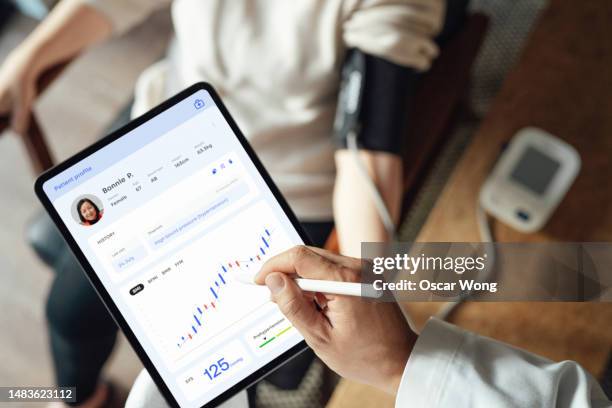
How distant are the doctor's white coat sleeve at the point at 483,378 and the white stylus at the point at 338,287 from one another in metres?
0.08

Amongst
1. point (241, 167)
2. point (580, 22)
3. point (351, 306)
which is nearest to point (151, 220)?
point (241, 167)

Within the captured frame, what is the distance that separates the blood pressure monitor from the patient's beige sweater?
191mm

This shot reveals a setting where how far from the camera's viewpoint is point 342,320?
1.75 feet

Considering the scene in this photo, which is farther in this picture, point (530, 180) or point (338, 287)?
point (530, 180)

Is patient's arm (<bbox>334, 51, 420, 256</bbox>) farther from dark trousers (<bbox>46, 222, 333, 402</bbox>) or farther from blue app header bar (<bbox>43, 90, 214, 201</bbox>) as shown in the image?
blue app header bar (<bbox>43, 90, 214, 201</bbox>)

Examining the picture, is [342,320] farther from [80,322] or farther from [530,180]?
[80,322]

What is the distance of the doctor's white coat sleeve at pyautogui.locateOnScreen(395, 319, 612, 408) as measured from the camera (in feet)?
1.75

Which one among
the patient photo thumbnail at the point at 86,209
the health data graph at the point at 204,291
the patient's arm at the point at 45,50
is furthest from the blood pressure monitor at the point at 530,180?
the patient's arm at the point at 45,50

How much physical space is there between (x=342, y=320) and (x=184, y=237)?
7.4 inches

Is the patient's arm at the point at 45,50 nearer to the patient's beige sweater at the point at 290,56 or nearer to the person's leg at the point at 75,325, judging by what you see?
the patient's beige sweater at the point at 290,56

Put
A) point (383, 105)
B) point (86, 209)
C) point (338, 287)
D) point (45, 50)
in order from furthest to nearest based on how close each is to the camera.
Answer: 1. point (45, 50)
2. point (383, 105)
3. point (86, 209)
4. point (338, 287)

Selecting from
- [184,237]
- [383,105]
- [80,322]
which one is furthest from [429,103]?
[80,322]

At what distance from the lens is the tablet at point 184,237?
1.98ft

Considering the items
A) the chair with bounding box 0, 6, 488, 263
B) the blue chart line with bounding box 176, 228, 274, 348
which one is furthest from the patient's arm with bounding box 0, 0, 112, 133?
the blue chart line with bounding box 176, 228, 274, 348
